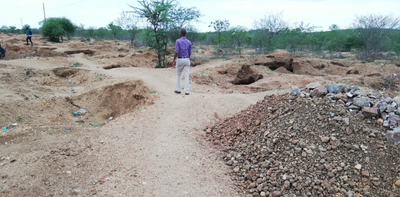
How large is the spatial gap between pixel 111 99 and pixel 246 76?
5.51m

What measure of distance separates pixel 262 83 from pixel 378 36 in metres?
14.2

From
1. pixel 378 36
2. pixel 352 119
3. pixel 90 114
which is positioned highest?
pixel 378 36

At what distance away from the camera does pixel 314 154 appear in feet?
9.89

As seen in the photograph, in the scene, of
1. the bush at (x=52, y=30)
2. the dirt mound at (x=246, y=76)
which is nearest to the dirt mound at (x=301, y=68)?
the dirt mound at (x=246, y=76)

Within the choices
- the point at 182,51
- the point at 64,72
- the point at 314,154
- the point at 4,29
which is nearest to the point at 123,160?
the point at 314,154

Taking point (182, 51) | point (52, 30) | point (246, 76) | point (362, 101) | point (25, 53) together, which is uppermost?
point (52, 30)

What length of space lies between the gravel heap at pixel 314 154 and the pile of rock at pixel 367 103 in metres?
0.07

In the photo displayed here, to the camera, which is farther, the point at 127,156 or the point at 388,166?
the point at 127,156

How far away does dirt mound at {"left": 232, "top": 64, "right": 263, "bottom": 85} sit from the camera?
386 inches

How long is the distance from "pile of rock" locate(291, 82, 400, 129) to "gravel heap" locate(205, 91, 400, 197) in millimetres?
65

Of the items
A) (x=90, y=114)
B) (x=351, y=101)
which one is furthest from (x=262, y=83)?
(x=90, y=114)

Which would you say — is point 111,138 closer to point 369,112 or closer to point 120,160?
point 120,160

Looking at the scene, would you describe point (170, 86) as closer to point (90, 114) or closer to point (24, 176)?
point (90, 114)

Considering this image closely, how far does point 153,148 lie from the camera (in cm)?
368
